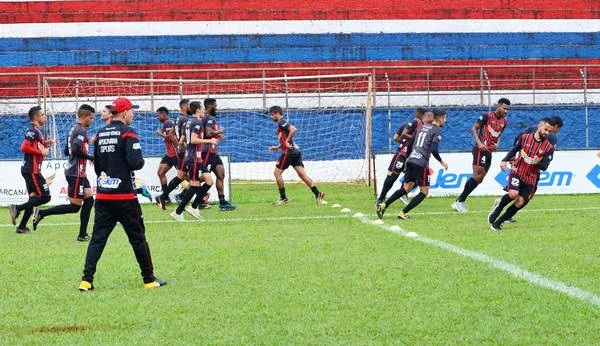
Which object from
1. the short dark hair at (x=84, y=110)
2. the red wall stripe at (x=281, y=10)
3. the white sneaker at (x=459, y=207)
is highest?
the red wall stripe at (x=281, y=10)

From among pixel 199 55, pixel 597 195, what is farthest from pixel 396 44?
pixel 597 195

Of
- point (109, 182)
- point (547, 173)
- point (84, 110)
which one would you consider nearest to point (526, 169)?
point (84, 110)

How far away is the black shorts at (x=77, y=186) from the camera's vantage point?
1293 cm

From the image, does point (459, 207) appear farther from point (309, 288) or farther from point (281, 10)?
point (281, 10)

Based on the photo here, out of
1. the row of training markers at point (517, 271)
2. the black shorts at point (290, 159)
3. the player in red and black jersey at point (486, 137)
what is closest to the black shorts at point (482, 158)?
the player in red and black jersey at point (486, 137)

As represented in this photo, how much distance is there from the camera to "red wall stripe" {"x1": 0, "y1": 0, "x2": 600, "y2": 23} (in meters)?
33.5

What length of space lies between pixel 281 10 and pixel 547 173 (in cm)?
1663

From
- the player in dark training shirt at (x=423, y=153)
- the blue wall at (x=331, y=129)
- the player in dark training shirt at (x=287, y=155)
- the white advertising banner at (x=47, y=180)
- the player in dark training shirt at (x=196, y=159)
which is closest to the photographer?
the player in dark training shirt at (x=423, y=153)

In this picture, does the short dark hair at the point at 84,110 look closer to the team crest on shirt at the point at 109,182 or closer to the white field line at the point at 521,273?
the team crest on shirt at the point at 109,182

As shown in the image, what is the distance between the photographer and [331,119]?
27156mm

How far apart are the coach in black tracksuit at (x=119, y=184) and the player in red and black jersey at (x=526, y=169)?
6051 millimetres

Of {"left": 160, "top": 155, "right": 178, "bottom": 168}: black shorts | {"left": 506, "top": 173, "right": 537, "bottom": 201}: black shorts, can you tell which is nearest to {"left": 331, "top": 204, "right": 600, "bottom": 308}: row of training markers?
{"left": 506, "top": 173, "right": 537, "bottom": 201}: black shorts

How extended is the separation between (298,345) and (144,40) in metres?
28.5

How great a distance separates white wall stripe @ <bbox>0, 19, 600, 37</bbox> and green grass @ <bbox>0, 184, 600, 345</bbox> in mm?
20463
